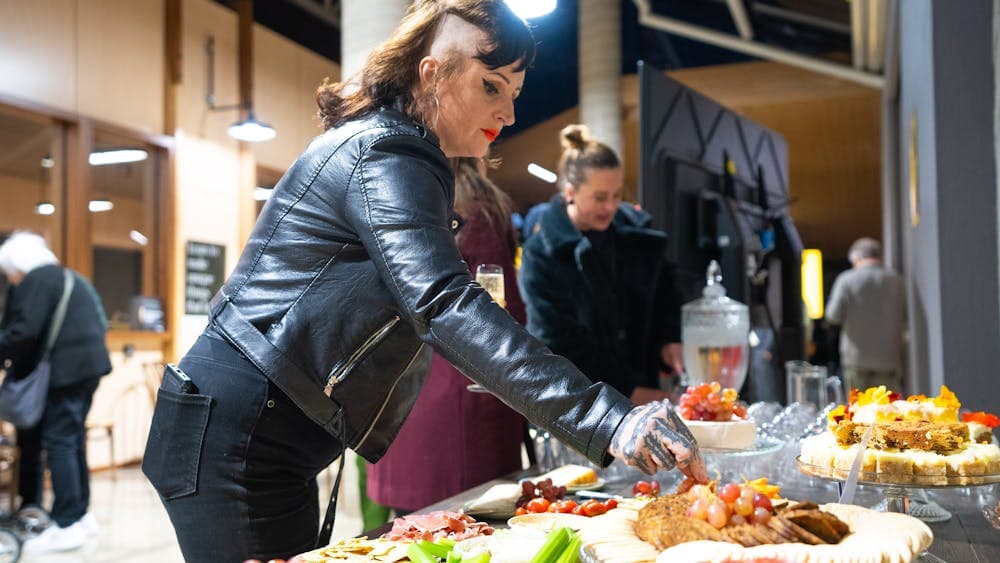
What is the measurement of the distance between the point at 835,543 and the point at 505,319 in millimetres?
424

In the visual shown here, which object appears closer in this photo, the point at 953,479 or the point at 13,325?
the point at 953,479

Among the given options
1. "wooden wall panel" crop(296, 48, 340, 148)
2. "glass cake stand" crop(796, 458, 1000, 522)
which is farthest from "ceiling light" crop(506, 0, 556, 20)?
"glass cake stand" crop(796, 458, 1000, 522)

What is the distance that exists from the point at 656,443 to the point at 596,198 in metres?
2.01

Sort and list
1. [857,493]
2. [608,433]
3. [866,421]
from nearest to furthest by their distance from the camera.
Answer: [608,433] < [866,421] < [857,493]

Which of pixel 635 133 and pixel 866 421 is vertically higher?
pixel 635 133

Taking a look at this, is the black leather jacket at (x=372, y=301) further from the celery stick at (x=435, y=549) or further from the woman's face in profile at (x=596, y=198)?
the woman's face in profile at (x=596, y=198)

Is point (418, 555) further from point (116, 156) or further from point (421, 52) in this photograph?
point (116, 156)

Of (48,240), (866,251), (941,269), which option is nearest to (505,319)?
(941,269)

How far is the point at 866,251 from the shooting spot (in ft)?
22.4

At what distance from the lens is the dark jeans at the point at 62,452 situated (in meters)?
4.80

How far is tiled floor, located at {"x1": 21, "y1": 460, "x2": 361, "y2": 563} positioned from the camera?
4.50 m

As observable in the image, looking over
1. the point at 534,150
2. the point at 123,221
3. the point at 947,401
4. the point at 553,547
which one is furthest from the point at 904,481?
the point at 534,150

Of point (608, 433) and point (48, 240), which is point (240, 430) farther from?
point (48, 240)

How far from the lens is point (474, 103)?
1.38m
